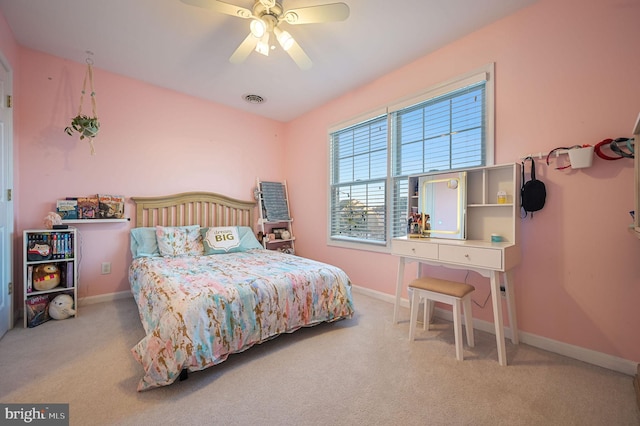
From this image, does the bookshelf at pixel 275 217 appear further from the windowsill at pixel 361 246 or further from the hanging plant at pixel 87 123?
the hanging plant at pixel 87 123

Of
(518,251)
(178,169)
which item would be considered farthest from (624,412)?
(178,169)

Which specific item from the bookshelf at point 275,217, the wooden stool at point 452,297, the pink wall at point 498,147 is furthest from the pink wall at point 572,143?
the bookshelf at point 275,217

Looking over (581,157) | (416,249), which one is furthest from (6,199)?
(581,157)

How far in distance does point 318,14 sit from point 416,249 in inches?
73.5

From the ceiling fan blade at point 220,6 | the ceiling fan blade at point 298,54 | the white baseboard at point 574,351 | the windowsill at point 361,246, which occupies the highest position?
the ceiling fan blade at point 220,6

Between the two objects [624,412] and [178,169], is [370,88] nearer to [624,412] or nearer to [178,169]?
[178,169]

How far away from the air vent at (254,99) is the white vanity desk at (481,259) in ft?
8.43

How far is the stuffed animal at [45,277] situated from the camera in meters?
2.41

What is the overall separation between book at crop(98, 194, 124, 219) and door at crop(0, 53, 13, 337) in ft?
2.12

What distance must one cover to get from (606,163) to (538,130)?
459 mm

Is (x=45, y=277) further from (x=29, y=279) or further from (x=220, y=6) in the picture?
(x=220, y=6)

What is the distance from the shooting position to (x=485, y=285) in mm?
2273

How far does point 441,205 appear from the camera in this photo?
2439 mm

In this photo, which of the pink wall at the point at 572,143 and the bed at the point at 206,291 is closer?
the bed at the point at 206,291
